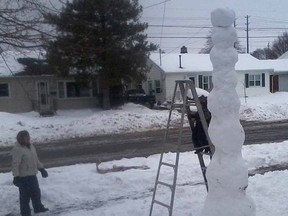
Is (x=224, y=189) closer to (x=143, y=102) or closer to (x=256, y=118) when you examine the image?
(x=256, y=118)

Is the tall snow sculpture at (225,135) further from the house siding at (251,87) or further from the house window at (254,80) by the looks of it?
the house window at (254,80)

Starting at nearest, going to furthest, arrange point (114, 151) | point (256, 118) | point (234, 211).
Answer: point (234, 211) < point (114, 151) < point (256, 118)

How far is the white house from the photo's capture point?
40.7 meters

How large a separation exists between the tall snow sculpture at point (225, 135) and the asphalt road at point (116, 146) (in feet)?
33.2

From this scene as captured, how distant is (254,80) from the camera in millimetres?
44062

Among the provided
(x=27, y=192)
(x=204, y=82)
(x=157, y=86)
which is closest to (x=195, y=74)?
(x=204, y=82)

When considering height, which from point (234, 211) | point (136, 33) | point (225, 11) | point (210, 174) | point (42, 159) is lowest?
point (42, 159)

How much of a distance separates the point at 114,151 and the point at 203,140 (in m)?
9.78

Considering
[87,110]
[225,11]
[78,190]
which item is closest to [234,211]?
[225,11]

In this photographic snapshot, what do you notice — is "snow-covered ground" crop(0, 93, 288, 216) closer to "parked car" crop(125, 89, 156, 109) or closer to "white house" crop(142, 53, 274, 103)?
"parked car" crop(125, 89, 156, 109)

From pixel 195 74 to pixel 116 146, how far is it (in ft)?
79.0

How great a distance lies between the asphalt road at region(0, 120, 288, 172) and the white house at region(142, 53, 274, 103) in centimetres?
1731

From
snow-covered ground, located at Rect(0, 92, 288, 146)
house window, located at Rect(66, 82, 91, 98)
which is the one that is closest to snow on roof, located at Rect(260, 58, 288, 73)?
snow-covered ground, located at Rect(0, 92, 288, 146)

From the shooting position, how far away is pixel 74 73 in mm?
30312
